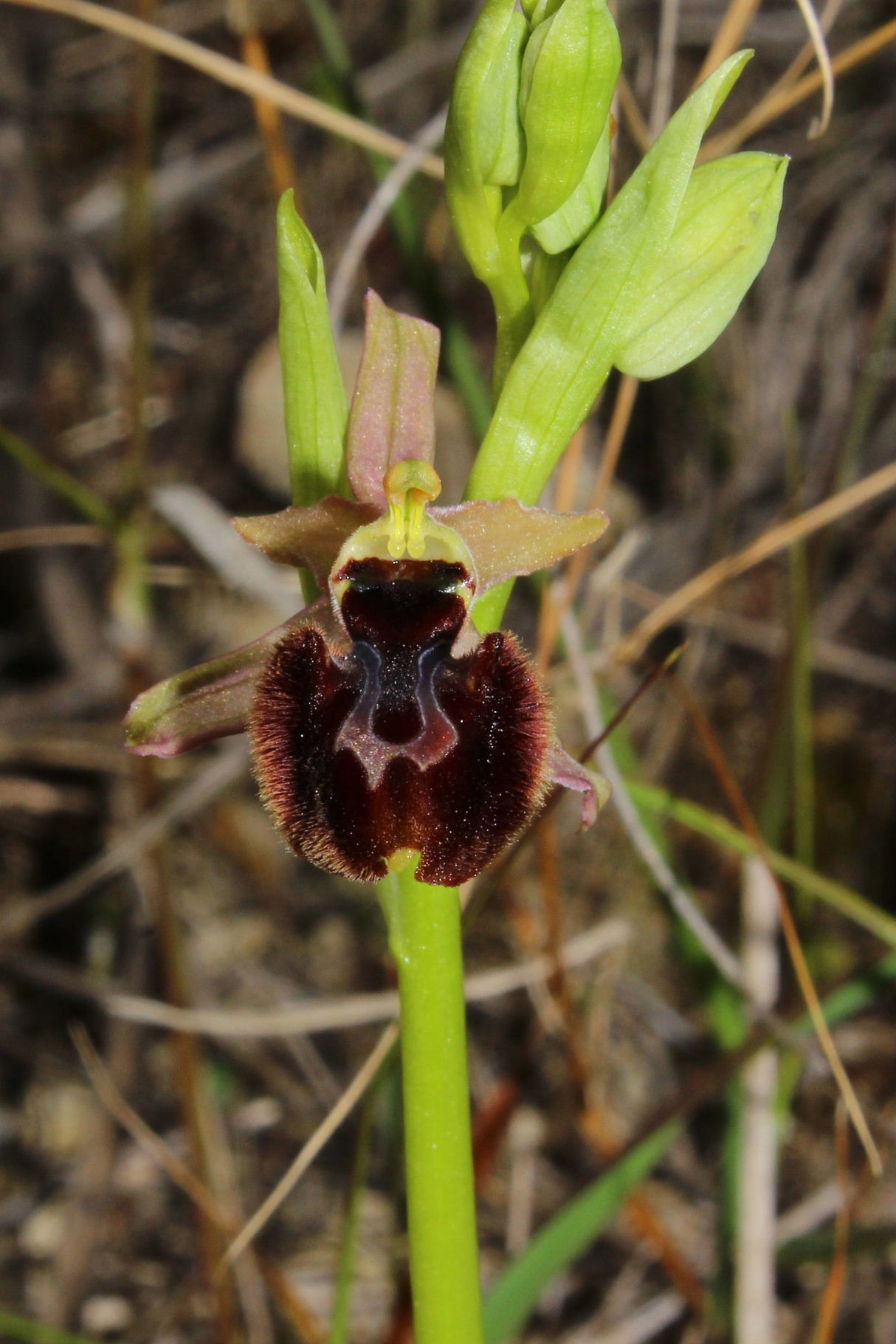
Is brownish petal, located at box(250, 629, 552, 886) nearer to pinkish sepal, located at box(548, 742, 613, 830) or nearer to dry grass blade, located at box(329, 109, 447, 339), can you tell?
pinkish sepal, located at box(548, 742, 613, 830)

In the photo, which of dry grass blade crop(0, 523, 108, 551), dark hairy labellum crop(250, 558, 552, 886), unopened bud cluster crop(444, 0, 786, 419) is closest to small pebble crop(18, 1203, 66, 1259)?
dry grass blade crop(0, 523, 108, 551)

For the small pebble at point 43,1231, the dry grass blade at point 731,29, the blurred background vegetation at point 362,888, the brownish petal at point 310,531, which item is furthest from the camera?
the small pebble at point 43,1231

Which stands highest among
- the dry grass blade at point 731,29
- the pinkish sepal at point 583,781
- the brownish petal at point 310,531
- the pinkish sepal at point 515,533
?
the dry grass blade at point 731,29

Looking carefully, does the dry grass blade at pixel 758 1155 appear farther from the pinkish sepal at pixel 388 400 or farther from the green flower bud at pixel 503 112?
the green flower bud at pixel 503 112

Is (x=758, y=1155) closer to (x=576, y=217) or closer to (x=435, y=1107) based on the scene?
(x=435, y=1107)

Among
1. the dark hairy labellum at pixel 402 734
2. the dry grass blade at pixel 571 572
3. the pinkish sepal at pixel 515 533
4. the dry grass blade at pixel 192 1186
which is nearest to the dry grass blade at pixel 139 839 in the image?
the dry grass blade at pixel 192 1186
